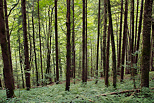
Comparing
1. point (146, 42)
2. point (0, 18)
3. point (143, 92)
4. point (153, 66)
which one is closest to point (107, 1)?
point (146, 42)

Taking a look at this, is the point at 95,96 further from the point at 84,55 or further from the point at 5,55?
the point at 5,55

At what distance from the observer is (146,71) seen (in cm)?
507

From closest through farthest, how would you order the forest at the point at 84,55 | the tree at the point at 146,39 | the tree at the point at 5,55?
the tree at the point at 146,39 < the forest at the point at 84,55 < the tree at the point at 5,55

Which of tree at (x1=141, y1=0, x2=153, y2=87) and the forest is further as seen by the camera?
the forest

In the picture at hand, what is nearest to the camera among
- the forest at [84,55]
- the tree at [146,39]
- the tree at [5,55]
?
the tree at [146,39]

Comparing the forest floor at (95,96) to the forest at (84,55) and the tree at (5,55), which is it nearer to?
the forest at (84,55)

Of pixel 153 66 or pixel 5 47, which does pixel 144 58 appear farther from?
pixel 153 66

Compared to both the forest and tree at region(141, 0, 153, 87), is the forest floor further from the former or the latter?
tree at region(141, 0, 153, 87)

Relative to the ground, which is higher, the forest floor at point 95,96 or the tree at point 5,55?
the tree at point 5,55

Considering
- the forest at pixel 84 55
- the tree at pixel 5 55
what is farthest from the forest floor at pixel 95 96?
the tree at pixel 5 55

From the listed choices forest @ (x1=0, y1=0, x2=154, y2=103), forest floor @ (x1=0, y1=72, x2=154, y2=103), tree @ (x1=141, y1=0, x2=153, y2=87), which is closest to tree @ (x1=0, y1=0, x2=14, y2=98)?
forest @ (x1=0, y1=0, x2=154, y2=103)

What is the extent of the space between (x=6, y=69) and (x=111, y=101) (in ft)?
19.6

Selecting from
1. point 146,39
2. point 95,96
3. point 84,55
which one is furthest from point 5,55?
point 146,39

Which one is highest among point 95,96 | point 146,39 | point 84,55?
point 146,39
